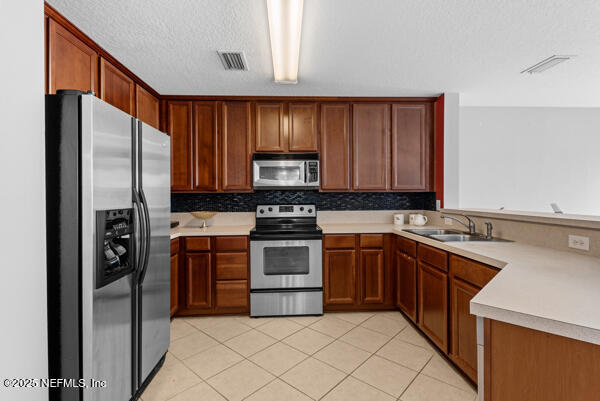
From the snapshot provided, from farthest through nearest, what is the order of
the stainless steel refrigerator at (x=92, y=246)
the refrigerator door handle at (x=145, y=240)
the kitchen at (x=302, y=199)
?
1. the refrigerator door handle at (x=145, y=240)
2. the stainless steel refrigerator at (x=92, y=246)
3. the kitchen at (x=302, y=199)

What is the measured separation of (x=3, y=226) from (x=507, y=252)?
2441 millimetres

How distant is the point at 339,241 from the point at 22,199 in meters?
2.43

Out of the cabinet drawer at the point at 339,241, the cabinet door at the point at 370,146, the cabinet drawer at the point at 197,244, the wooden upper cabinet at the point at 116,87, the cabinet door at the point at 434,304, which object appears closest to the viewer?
the cabinet door at the point at 434,304

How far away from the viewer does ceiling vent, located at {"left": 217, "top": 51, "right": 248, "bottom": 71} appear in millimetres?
2129

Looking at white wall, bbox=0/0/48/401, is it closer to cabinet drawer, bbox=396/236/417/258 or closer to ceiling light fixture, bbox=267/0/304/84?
ceiling light fixture, bbox=267/0/304/84

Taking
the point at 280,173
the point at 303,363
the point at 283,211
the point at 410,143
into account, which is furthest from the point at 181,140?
the point at 410,143

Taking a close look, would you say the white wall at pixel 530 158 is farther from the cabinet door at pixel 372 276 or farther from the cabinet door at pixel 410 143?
the cabinet door at pixel 372 276

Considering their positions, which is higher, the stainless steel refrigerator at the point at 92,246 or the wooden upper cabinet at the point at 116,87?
the wooden upper cabinet at the point at 116,87

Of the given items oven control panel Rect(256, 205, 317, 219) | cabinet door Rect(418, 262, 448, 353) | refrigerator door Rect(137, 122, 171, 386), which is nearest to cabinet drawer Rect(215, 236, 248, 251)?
oven control panel Rect(256, 205, 317, 219)

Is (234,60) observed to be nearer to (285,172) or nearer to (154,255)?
(285,172)

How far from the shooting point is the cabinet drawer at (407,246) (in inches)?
96.4

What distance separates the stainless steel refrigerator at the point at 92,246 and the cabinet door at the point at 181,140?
5.32 feet

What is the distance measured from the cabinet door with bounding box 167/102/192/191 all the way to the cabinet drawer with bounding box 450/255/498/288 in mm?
2749

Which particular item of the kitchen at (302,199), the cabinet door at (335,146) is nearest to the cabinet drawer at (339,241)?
the kitchen at (302,199)
